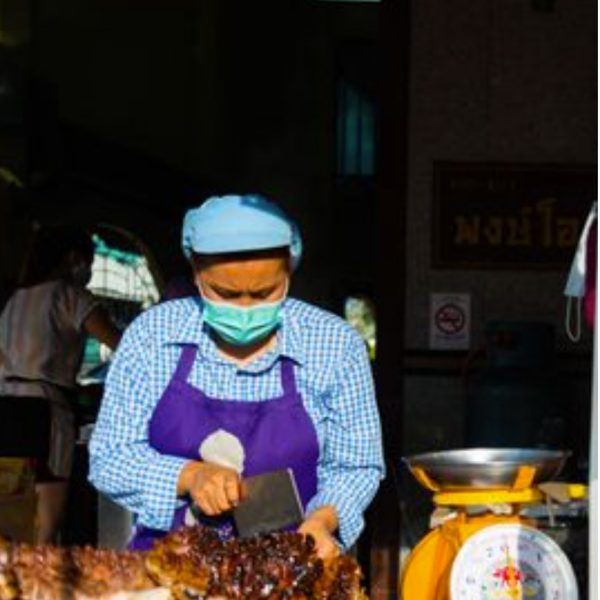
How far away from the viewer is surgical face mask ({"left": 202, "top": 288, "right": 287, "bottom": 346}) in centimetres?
302

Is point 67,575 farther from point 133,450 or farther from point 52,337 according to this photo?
point 52,337

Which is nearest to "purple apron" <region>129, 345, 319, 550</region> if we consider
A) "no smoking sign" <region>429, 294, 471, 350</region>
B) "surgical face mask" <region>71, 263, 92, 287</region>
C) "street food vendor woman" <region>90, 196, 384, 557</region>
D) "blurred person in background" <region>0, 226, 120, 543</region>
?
"street food vendor woman" <region>90, 196, 384, 557</region>

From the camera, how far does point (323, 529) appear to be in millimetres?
2908

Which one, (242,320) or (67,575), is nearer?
(67,575)

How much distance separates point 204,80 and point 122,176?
145 cm

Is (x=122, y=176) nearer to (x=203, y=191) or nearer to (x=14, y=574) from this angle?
(x=203, y=191)

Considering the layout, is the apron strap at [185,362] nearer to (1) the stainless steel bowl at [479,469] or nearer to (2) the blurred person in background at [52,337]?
(1) the stainless steel bowl at [479,469]

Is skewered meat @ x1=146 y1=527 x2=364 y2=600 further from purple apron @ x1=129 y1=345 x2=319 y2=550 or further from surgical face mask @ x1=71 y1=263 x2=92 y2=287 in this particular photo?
surgical face mask @ x1=71 y1=263 x2=92 y2=287

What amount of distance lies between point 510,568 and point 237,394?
0.94 meters

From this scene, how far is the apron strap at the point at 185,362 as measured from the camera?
3082 mm

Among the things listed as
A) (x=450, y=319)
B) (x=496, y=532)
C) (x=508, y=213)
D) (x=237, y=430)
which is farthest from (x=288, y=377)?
(x=508, y=213)

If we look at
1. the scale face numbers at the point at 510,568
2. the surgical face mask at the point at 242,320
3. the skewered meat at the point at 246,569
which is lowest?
the scale face numbers at the point at 510,568

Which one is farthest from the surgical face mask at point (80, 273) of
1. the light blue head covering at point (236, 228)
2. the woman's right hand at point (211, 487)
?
the woman's right hand at point (211, 487)

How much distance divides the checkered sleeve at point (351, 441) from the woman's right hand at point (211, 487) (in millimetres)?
225
